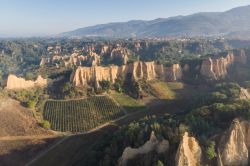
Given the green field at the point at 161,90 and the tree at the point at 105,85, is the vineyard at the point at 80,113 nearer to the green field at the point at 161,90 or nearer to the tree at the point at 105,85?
the tree at the point at 105,85

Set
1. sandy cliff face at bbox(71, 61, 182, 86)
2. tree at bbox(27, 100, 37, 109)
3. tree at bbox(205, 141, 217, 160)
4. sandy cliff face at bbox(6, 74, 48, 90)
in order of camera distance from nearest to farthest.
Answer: tree at bbox(205, 141, 217, 160) → tree at bbox(27, 100, 37, 109) → sandy cliff face at bbox(6, 74, 48, 90) → sandy cliff face at bbox(71, 61, 182, 86)

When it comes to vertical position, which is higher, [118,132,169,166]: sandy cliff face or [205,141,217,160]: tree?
[205,141,217,160]: tree

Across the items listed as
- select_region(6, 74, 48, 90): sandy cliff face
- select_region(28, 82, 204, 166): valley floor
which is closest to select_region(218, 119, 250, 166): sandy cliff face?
select_region(28, 82, 204, 166): valley floor

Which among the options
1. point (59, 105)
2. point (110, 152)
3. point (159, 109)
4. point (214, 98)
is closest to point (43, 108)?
point (59, 105)

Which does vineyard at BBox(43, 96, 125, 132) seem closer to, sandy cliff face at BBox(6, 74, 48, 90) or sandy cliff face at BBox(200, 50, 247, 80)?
sandy cliff face at BBox(6, 74, 48, 90)

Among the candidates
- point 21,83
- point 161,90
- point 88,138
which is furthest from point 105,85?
point 88,138

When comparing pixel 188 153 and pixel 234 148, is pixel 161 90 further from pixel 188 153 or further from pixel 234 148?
pixel 188 153
